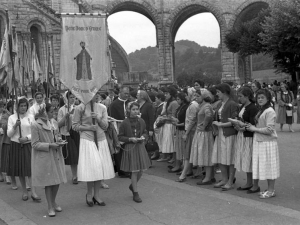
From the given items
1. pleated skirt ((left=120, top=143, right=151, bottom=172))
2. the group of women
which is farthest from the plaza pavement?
pleated skirt ((left=120, top=143, right=151, bottom=172))

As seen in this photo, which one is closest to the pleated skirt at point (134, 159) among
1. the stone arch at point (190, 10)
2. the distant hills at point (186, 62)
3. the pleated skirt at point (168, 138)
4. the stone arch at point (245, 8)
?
the pleated skirt at point (168, 138)

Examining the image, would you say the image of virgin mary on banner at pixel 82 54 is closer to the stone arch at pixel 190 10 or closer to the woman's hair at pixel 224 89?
the woman's hair at pixel 224 89

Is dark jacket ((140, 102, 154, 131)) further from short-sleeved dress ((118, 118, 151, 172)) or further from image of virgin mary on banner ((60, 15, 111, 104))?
image of virgin mary on banner ((60, 15, 111, 104))

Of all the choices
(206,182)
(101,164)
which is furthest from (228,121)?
(101,164)

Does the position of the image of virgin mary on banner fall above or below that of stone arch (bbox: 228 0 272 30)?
below

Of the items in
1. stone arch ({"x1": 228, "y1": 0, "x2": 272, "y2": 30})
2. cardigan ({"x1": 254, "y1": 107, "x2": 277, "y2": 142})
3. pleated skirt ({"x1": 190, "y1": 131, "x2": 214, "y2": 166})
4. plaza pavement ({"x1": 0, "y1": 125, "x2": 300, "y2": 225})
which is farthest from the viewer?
stone arch ({"x1": 228, "y1": 0, "x2": 272, "y2": 30})

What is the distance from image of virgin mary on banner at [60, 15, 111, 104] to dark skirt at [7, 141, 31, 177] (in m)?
1.64

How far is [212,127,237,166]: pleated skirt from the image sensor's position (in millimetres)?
8078

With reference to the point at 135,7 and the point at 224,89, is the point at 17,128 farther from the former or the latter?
the point at 135,7

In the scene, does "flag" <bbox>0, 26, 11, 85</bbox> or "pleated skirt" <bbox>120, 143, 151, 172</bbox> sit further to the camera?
"flag" <bbox>0, 26, 11, 85</bbox>

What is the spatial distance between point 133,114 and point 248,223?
260cm

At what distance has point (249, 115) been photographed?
7746 millimetres

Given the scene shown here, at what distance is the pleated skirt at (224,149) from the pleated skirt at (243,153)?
0.16 metres

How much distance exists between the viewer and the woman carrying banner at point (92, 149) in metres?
7.09
